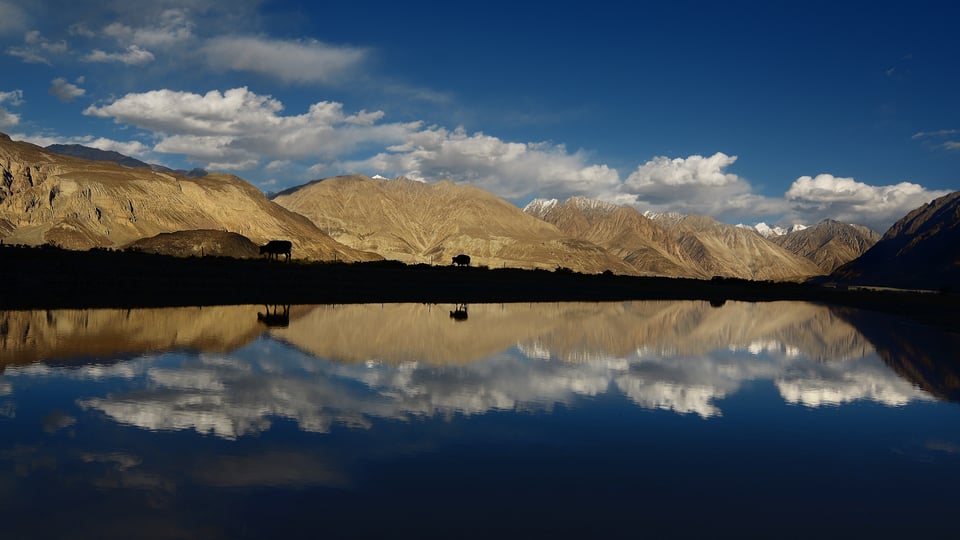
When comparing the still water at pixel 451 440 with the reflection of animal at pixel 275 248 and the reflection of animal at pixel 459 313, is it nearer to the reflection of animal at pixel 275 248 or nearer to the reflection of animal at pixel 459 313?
the reflection of animal at pixel 459 313

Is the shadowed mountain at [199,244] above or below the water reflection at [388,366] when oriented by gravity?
above

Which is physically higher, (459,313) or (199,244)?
(199,244)

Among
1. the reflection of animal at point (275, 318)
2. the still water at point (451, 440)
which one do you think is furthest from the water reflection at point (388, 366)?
the reflection of animal at point (275, 318)

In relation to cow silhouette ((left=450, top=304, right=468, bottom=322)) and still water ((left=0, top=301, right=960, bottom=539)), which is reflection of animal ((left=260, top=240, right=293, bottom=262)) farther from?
still water ((left=0, top=301, right=960, bottom=539))

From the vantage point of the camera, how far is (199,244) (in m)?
124

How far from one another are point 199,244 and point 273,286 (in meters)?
73.5

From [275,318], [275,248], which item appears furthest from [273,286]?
[275,248]

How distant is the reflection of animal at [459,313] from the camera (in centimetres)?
4250

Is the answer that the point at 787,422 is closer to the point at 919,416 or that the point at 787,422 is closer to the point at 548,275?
the point at 919,416

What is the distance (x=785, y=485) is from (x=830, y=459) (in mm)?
2588

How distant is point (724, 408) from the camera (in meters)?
17.4

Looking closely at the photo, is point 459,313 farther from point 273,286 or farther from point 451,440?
point 451,440

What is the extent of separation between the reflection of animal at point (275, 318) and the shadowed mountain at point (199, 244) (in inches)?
3496

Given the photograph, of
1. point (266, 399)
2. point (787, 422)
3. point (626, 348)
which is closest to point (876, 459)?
point (787, 422)
